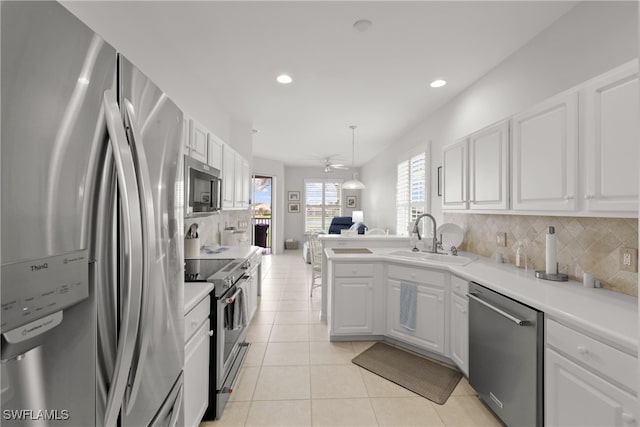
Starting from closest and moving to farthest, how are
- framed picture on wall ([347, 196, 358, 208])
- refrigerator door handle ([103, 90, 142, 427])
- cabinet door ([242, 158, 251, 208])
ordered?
refrigerator door handle ([103, 90, 142, 427])
cabinet door ([242, 158, 251, 208])
framed picture on wall ([347, 196, 358, 208])

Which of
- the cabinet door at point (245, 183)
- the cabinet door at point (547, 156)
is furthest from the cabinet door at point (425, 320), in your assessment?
the cabinet door at point (245, 183)

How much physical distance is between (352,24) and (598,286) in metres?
2.42

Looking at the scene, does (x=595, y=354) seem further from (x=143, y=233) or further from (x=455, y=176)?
(x=455, y=176)

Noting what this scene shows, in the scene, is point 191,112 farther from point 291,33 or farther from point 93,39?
point 93,39

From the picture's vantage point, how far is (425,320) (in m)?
2.58

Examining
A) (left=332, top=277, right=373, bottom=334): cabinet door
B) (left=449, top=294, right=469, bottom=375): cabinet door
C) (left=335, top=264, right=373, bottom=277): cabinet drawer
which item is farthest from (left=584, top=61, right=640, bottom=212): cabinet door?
(left=332, top=277, right=373, bottom=334): cabinet door

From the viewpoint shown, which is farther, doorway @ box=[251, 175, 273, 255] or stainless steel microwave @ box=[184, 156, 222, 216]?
doorway @ box=[251, 175, 273, 255]

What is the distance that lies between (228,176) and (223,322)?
6.39ft

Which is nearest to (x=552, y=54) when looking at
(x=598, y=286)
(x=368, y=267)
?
(x=598, y=286)

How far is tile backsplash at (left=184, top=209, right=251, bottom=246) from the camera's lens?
3153mm

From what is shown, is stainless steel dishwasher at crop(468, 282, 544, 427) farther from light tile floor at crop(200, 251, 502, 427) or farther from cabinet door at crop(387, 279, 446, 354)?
cabinet door at crop(387, 279, 446, 354)

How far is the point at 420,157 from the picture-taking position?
174 inches

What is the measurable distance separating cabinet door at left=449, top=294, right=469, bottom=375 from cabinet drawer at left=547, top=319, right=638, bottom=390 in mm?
780

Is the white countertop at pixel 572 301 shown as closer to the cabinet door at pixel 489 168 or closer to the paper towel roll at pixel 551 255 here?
the paper towel roll at pixel 551 255
